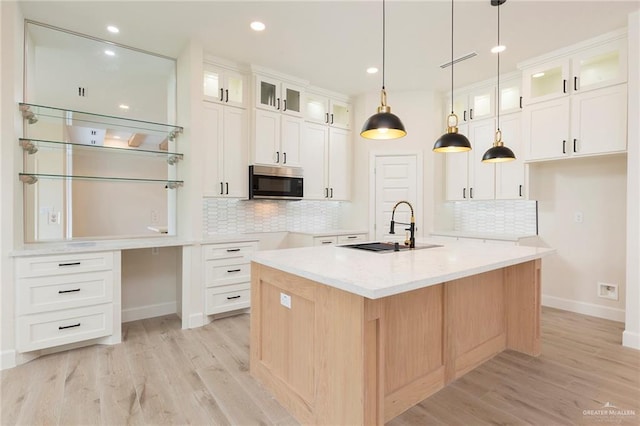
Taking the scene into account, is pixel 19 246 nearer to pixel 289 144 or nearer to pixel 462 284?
pixel 289 144

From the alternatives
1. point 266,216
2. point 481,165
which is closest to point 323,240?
point 266,216

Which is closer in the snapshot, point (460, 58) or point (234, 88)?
point (460, 58)

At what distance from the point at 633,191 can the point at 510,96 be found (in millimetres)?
1909

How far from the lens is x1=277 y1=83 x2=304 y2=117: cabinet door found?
4.23 metres

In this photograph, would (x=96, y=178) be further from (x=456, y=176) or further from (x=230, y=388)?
(x=456, y=176)

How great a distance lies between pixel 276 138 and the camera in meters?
4.16

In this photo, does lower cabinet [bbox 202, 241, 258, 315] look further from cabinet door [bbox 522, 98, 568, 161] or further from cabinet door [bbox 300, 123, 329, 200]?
cabinet door [bbox 522, 98, 568, 161]

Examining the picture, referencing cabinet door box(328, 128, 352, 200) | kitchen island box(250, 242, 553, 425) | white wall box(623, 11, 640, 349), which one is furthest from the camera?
cabinet door box(328, 128, 352, 200)

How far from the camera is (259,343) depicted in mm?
2219

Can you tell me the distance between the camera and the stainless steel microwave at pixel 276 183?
397 cm

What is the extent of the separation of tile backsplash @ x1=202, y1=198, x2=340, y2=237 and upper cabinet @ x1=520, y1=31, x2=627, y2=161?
2.83 m

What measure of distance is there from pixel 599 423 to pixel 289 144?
12.6ft

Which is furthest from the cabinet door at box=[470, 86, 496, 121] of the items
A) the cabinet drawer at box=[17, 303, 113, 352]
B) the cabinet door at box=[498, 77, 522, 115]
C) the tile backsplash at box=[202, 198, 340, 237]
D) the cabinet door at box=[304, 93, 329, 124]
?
the cabinet drawer at box=[17, 303, 113, 352]

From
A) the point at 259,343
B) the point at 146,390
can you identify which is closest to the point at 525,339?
the point at 259,343
